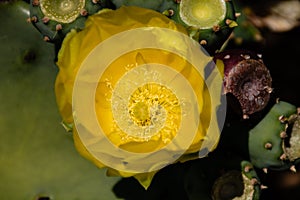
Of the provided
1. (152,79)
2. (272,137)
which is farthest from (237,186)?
(152,79)

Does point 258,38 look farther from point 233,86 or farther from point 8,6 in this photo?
point 8,6

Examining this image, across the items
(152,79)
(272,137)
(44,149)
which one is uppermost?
(152,79)

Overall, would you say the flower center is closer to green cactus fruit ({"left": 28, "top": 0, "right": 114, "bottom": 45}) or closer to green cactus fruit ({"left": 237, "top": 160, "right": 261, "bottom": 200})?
green cactus fruit ({"left": 28, "top": 0, "right": 114, "bottom": 45})

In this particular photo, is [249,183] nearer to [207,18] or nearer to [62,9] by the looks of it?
[207,18]

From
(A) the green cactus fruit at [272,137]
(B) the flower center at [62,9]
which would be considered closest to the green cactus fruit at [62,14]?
(B) the flower center at [62,9]

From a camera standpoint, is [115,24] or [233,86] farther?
[233,86]

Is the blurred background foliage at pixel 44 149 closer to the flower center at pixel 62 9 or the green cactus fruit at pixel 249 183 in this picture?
the green cactus fruit at pixel 249 183

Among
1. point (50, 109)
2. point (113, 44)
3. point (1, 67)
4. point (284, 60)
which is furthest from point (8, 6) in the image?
point (284, 60)

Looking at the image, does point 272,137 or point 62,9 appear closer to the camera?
point 62,9
